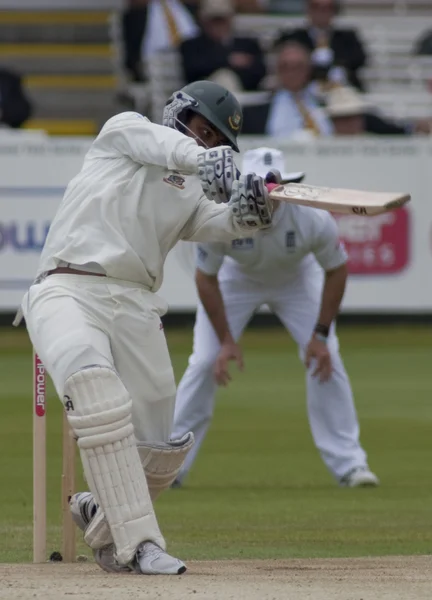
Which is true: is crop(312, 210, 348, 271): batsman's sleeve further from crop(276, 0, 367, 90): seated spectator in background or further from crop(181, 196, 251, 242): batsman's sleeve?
crop(276, 0, 367, 90): seated spectator in background

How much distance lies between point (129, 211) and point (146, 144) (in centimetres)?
28

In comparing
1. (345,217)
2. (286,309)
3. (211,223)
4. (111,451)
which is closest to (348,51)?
(345,217)

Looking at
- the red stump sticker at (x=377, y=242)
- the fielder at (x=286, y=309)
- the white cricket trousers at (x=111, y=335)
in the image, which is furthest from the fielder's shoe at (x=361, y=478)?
the red stump sticker at (x=377, y=242)

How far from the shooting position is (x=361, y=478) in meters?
9.07

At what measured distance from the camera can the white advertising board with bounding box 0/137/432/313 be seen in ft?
52.7

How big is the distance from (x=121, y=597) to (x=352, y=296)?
1167 centimetres

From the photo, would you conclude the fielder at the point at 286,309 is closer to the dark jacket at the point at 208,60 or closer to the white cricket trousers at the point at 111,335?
the white cricket trousers at the point at 111,335

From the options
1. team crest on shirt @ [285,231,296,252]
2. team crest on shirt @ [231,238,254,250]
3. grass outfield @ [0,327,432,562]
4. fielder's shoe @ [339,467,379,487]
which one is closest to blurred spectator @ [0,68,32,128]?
grass outfield @ [0,327,432,562]

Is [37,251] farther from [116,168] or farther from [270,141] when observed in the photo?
[116,168]

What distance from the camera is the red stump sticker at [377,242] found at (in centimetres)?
1639

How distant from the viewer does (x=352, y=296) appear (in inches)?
653

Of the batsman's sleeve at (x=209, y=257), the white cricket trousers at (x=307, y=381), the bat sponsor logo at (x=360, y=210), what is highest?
the bat sponsor logo at (x=360, y=210)

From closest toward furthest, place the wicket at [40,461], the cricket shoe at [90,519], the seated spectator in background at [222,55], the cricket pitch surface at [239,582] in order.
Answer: the cricket pitch surface at [239,582] < the cricket shoe at [90,519] < the wicket at [40,461] < the seated spectator in background at [222,55]

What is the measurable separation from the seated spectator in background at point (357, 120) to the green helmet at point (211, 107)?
10.1 meters
